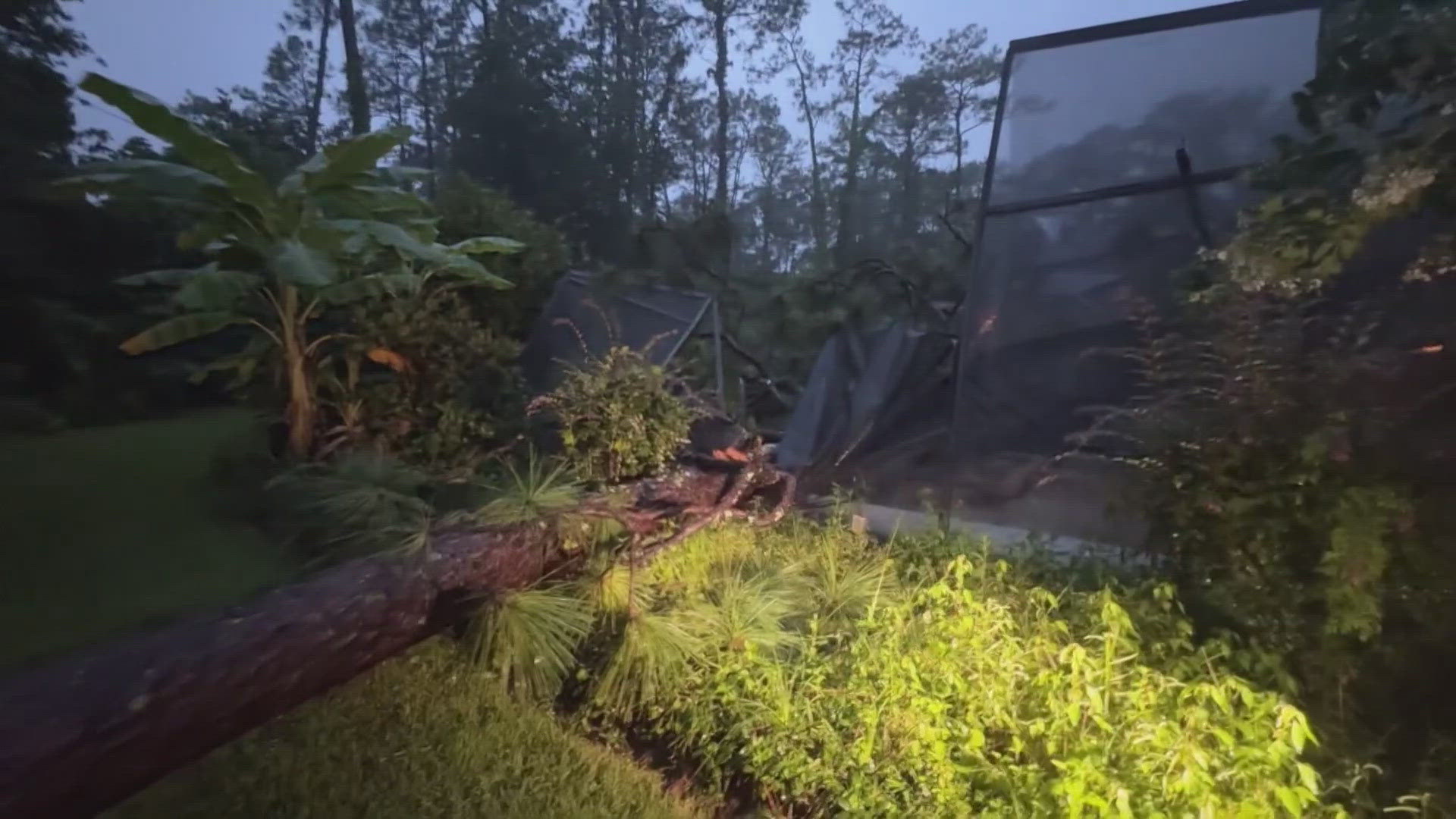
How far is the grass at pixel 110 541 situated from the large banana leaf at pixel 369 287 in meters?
0.86

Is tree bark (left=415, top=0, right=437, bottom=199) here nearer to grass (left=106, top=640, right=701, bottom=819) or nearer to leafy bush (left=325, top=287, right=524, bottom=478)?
leafy bush (left=325, top=287, right=524, bottom=478)

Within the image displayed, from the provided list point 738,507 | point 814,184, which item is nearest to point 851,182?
point 814,184

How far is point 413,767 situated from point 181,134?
2640 millimetres

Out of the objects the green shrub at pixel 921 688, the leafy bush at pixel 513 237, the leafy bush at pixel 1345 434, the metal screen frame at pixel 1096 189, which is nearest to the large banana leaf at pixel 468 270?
the leafy bush at pixel 513 237

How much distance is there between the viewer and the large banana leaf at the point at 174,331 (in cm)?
355

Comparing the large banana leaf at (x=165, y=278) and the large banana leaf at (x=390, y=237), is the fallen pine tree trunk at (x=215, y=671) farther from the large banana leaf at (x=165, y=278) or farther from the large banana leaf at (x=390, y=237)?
the large banana leaf at (x=165, y=278)

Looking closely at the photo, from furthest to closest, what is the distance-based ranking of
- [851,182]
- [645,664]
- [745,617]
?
[851,182], [745,617], [645,664]

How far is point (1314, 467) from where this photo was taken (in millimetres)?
2412

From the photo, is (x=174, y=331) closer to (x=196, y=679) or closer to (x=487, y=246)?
(x=487, y=246)

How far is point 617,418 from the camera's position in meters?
4.04

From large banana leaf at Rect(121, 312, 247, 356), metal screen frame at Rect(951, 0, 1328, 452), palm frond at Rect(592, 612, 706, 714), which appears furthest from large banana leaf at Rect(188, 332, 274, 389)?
metal screen frame at Rect(951, 0, 1328, 452)

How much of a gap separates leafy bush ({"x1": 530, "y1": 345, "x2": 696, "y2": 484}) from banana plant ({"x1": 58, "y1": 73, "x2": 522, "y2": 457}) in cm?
77

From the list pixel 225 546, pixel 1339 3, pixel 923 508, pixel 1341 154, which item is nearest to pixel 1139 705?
pixel 1341 154

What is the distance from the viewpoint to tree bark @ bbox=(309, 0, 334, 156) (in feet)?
16.8
